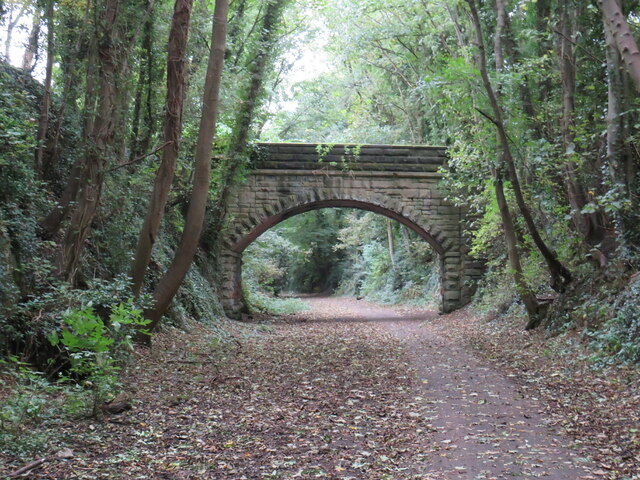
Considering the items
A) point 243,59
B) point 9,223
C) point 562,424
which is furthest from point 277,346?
point 243,59

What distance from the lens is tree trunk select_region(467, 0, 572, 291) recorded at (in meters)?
9.27

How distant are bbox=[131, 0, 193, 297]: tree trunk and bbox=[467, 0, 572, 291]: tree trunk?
4.56 metres

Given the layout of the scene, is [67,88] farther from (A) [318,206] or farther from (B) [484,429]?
(A) [318,206]

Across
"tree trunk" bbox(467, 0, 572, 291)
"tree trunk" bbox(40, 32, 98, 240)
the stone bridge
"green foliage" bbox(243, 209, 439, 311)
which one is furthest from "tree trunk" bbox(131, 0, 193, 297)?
"green foliage" bbox(243, 209, 439, 311)

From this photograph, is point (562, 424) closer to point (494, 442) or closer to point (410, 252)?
point (494, 442)

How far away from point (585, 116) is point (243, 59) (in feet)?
28.0

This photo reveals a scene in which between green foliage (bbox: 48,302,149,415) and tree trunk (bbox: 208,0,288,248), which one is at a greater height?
tree trunk (bbox: 208,0,288,248)

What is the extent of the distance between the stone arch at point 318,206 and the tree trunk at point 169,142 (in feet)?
26.5

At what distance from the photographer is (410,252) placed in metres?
24.0

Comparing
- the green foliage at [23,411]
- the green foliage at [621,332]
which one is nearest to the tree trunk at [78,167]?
the green foliage at [23,411]

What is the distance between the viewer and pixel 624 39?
6277 millimetres

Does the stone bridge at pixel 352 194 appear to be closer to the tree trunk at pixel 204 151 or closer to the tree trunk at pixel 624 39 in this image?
the tree trunk at pixel 204 151

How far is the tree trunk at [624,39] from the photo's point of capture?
19.9 ft

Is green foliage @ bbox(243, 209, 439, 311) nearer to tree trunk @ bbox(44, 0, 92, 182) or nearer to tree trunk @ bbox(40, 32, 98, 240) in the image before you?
tree trunk @ bbox(44, 0, 92, 182)
